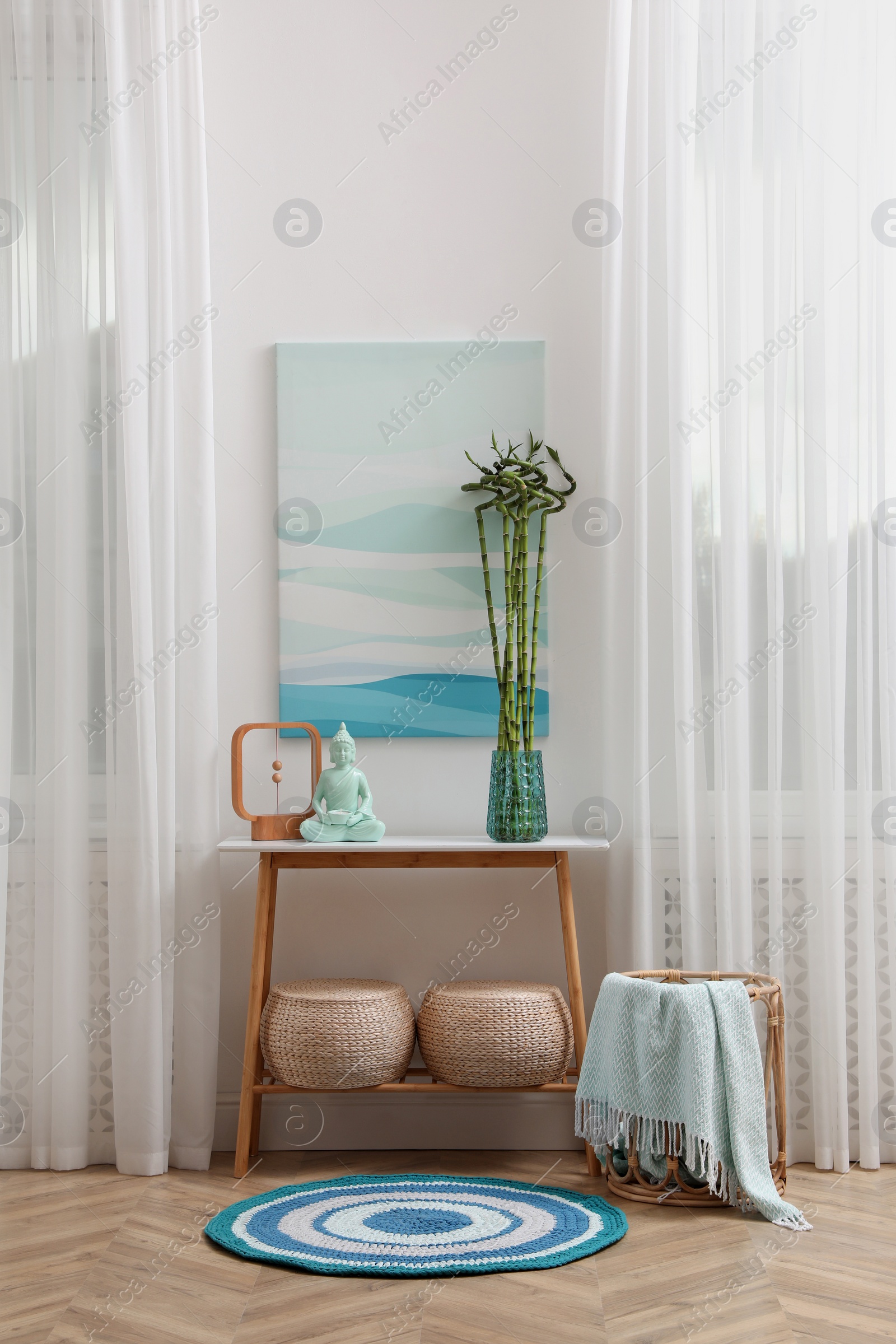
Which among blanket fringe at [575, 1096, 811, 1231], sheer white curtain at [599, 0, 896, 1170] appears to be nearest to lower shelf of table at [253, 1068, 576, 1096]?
blanket fringe at [575, 1096, 811, 1231]

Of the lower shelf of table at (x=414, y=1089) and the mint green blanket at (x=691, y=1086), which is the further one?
the lower shelf of table at (x=414, y=1089)

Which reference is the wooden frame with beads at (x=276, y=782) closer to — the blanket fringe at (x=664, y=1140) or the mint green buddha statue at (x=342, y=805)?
the mint green buddha statue at (x=342, y=805)

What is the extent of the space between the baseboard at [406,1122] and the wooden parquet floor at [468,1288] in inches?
11.6

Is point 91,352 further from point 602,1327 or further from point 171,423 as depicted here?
point 602,1327

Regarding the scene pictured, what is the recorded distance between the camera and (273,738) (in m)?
2.45

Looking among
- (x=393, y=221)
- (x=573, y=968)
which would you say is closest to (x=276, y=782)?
(x=573, y=968)

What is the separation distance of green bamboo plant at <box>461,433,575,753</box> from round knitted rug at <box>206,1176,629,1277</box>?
0.87 m

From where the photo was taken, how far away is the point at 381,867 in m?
2.24

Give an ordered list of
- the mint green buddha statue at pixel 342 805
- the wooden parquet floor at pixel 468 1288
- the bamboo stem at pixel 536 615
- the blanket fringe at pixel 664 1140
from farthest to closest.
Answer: the bamboo stem at pixel 536 615 < the mint green buddha statue at pixel 342 805 < the blanket fringe at pixel 664 1140 < the wooden parquet floor at pixel 468 1288

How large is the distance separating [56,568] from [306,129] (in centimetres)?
117

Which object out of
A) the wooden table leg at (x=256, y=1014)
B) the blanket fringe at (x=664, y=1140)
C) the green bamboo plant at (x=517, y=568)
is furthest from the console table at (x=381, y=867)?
the green bamboo plant at (x=517, y=568)

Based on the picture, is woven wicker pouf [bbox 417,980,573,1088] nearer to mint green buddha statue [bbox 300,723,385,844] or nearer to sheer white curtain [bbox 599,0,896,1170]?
sheer white curtain [bbox 599,0,896,1170]

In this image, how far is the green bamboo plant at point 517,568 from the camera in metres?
2.32

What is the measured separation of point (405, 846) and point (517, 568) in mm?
659
